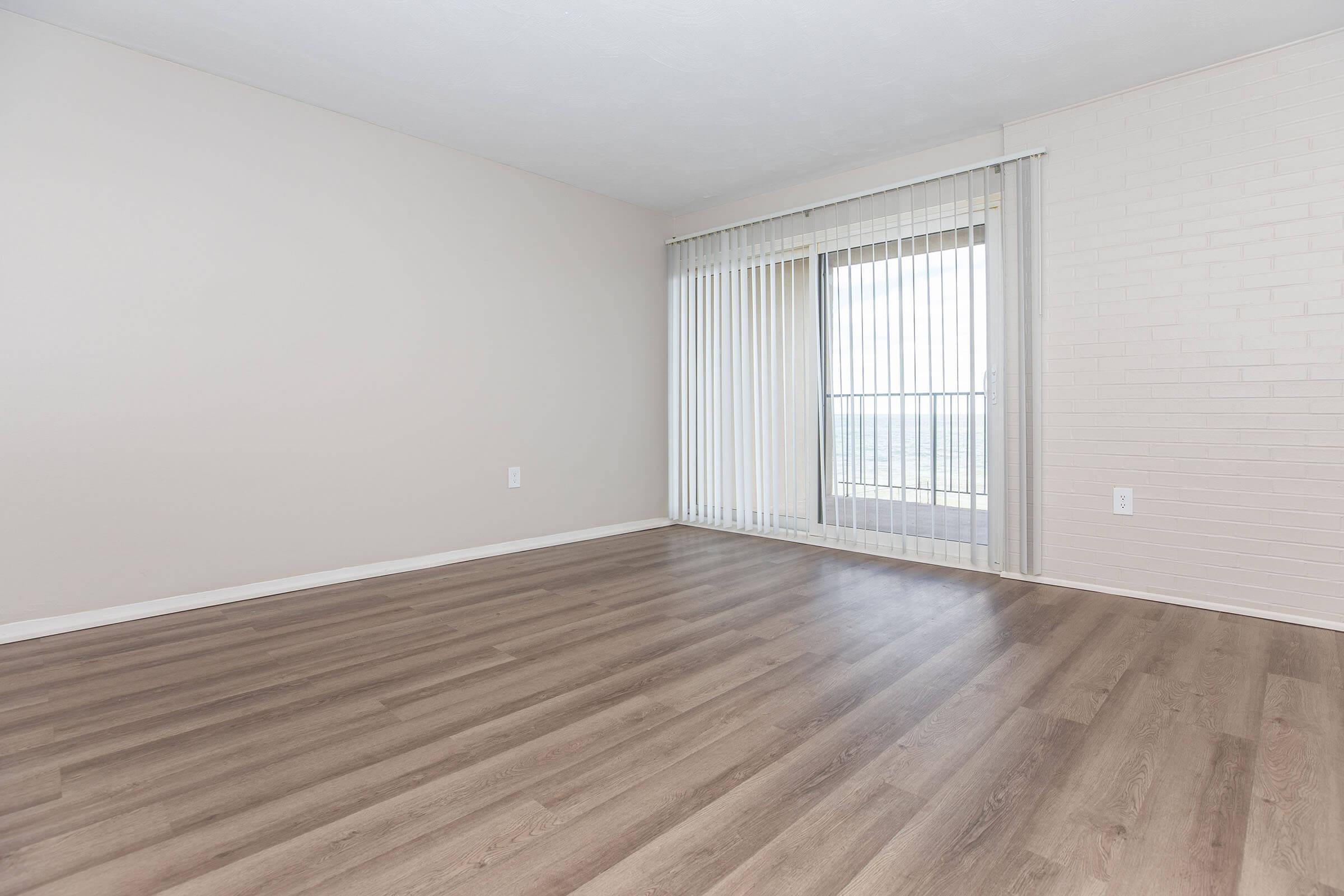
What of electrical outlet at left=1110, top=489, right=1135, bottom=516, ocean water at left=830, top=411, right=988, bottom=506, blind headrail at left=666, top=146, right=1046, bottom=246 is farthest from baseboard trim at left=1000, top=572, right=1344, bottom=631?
blind headrail at left=666, top=146, right=1046, bottom=246

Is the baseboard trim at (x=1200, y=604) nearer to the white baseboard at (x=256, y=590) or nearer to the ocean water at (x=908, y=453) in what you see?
the ocean water at (x=908, y=453)

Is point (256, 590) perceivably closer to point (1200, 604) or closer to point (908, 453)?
point (908, 453)

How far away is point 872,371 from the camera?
13.4ft

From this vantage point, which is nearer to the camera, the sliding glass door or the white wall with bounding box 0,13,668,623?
the white wall with bounding box 0,13,668,623

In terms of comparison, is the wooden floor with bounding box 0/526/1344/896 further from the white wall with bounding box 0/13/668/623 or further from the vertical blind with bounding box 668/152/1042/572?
the vertical blind with bounding box 668/152/1042/572

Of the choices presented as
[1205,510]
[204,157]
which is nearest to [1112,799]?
[1205,510]

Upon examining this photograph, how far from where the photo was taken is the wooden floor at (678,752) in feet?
4.29

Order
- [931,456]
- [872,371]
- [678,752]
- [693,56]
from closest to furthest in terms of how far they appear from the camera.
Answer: [678,752], [693,56], [931,456], [872,371]

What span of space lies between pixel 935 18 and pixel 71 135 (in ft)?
11.5

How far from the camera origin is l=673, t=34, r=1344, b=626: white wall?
276 centimetres

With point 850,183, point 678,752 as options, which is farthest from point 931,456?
point 678,752

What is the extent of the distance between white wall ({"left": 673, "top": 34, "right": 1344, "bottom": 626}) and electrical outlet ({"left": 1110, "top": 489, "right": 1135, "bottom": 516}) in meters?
0.02

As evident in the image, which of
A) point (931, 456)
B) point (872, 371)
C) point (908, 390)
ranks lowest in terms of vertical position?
point (931, 456)

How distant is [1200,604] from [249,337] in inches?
179
